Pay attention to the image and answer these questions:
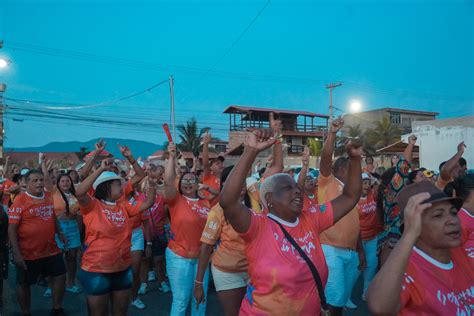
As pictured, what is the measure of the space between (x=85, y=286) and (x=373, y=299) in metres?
3.33

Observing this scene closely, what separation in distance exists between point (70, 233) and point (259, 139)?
17.2ft

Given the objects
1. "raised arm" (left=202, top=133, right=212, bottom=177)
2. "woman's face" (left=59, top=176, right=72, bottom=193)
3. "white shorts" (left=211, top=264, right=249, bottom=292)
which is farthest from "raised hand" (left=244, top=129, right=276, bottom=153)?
"woman's face" (left=59, top=176, right=72, bottom=193)

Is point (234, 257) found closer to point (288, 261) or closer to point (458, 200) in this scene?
point (288, 261)

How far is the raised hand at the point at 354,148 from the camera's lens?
3.07 m

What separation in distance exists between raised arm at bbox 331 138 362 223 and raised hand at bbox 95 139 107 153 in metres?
3.02

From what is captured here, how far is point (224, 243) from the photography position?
404 centimetres

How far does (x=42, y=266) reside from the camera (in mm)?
5379

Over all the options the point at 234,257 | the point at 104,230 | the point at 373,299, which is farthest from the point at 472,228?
the point at 104,230

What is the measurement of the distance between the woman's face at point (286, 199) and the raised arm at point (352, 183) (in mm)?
408

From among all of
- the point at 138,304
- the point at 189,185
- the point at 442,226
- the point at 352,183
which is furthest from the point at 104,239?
the point at 442,226

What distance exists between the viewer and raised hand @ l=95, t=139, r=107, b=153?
4875 mm

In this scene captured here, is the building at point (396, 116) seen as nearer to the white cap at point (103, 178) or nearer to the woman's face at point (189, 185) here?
the woman's face at point (189, 185)

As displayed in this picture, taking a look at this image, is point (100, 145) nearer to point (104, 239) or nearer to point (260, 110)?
point (104, 239)

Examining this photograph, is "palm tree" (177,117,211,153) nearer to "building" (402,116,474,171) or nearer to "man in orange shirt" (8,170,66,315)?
"building" (402,116,474,171)
